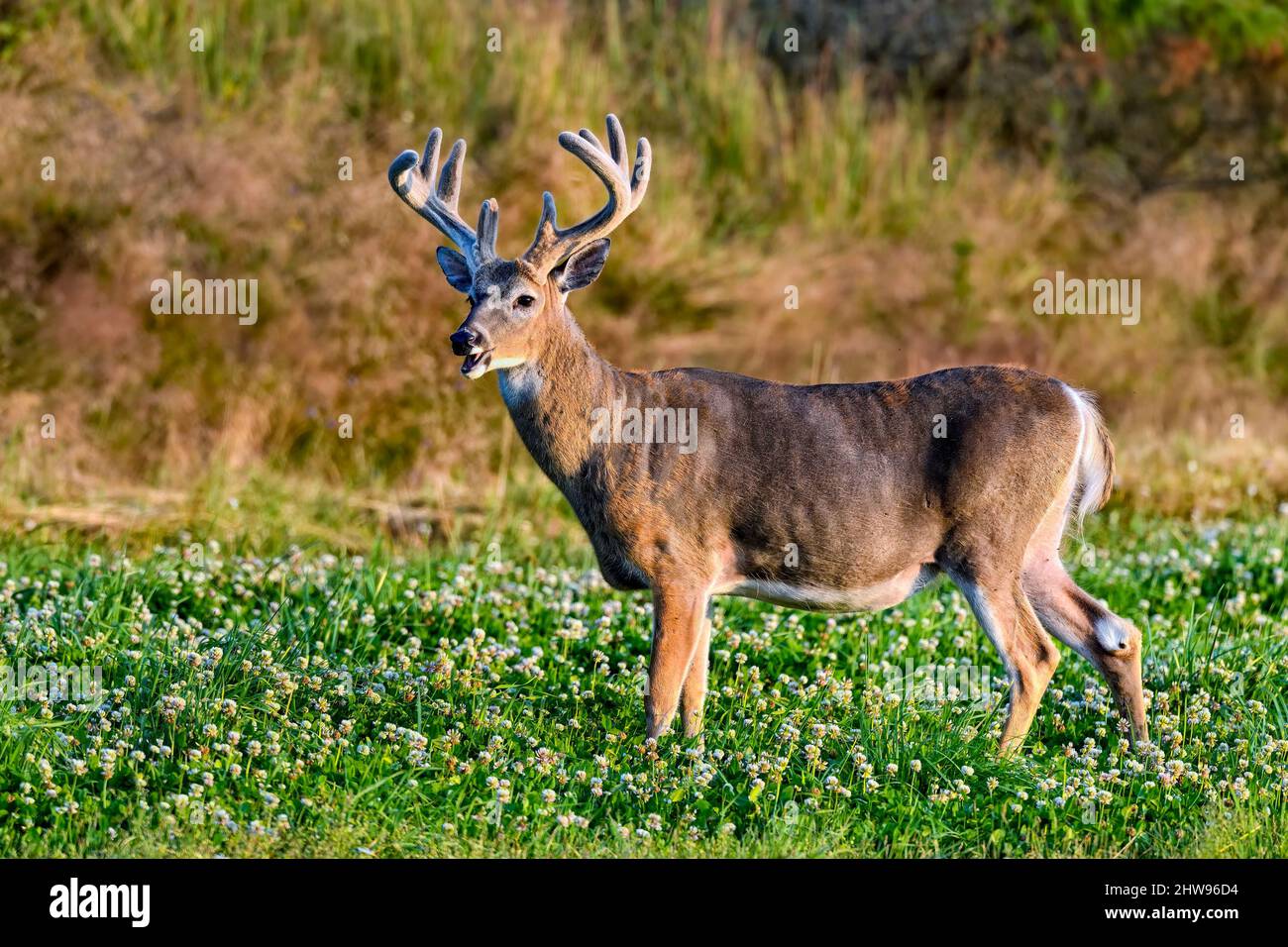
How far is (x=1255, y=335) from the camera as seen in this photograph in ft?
51.0

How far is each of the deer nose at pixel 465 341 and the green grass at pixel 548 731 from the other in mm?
1254

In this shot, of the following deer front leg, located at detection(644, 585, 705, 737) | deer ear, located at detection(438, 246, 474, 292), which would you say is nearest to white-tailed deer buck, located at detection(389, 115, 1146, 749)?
deer front leg, located at detection(644, 585, 705, 737)

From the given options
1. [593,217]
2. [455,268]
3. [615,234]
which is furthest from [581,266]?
[615,234]

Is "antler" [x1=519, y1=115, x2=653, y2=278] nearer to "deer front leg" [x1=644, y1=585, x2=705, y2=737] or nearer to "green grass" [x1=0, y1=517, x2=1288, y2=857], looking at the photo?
"deer front leg" [x1=644, y1=585, x2=705, y2=737]

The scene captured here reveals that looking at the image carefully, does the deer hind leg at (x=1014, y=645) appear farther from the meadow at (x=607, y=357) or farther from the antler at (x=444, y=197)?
the antler at (x=444, y=197)

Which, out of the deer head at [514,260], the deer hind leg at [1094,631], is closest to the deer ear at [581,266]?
the deer head at [514,260]

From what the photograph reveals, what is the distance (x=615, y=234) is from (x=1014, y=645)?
24.0ft

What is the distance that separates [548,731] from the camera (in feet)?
21.7

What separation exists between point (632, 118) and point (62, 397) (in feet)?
18.7

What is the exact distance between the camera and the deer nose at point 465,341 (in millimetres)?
6570

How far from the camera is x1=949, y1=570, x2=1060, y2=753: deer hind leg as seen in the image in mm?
6762

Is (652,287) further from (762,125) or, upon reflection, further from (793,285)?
(762,125)

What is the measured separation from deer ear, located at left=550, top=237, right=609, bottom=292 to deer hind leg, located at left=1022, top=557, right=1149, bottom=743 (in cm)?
A: 207

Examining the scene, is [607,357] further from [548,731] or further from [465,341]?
[548,731]
